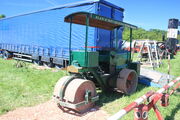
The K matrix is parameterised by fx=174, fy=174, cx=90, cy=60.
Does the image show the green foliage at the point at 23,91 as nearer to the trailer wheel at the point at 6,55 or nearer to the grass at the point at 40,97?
the grass at the point at 40,97

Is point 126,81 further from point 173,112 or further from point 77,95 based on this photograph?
point 77,95

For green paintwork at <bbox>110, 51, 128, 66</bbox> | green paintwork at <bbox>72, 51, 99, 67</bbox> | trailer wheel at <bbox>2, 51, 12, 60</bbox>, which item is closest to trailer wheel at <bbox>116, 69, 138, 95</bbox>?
green paintwork at <bbox>110, 51, 128, 66</bbox>

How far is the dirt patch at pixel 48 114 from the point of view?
4.12 m

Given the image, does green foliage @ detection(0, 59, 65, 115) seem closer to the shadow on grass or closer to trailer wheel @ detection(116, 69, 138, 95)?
trailer wheel @ detection(116, 69, 138, 95)

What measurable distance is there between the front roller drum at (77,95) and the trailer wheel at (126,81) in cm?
117

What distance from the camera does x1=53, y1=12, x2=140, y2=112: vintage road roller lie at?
14.1 ft

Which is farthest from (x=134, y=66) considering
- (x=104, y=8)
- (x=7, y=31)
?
(x=7, y=31)

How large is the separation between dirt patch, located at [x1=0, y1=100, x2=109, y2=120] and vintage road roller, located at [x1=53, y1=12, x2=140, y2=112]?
188 mm

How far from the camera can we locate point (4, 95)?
5.54 m

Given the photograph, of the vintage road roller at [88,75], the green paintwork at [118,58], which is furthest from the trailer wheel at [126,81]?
the green paintwork at [118,58]

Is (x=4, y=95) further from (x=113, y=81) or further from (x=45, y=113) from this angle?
(x=113, y=81)

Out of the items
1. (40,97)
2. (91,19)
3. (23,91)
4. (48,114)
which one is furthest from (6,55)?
(48,114)

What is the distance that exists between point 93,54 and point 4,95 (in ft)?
10.4

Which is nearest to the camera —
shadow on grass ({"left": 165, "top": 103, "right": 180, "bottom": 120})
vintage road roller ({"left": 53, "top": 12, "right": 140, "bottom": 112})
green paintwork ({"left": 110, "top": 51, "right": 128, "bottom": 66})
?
shadow on grass ({"left": 165, "top": 103, "right": 180, "bottom": 120})
